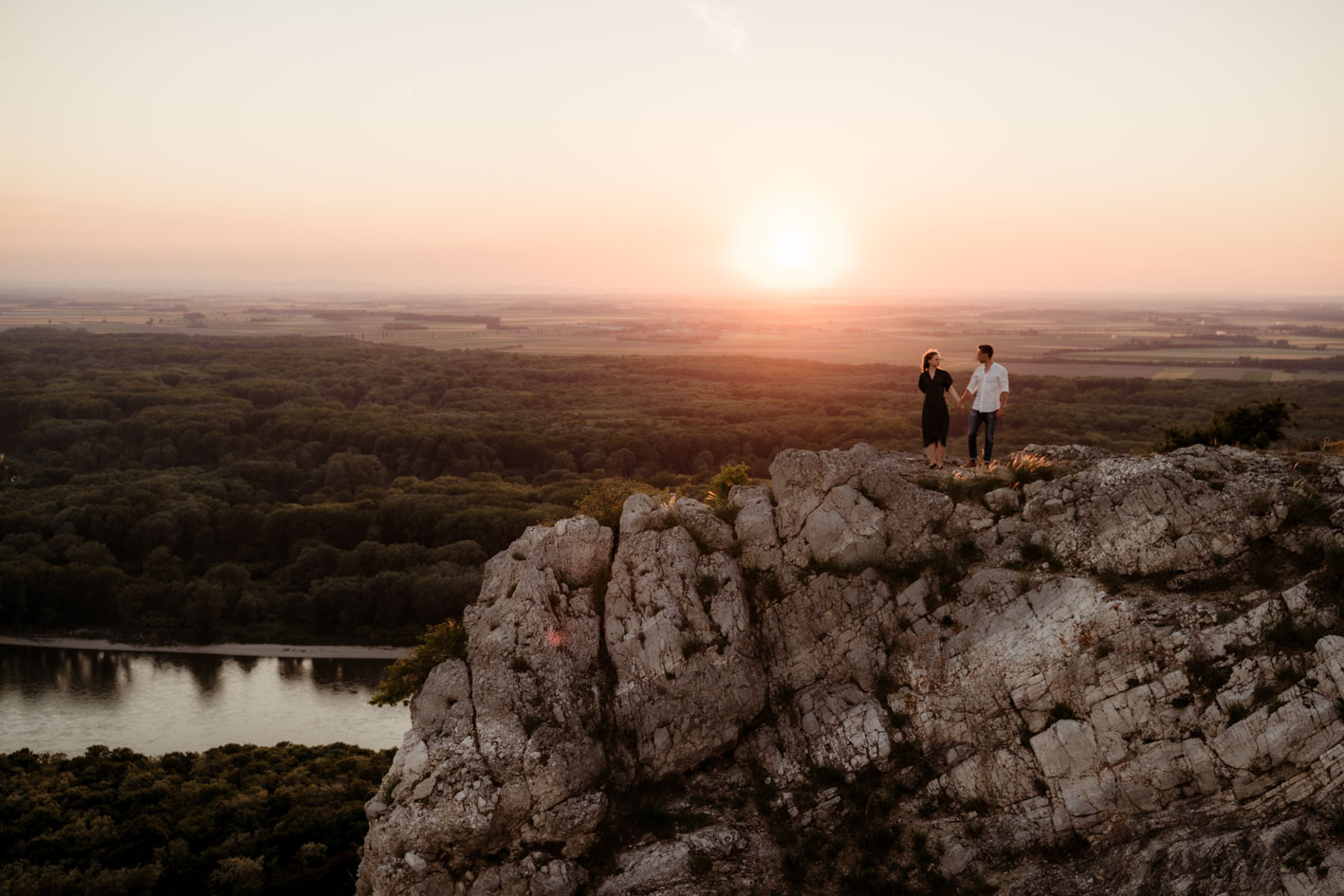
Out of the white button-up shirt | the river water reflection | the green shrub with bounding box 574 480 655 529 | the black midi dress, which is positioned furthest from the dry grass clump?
the river water reflection

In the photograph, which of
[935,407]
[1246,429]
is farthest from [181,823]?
[1246,429]

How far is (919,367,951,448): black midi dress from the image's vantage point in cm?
2034

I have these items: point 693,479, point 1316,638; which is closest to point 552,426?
point 693,479

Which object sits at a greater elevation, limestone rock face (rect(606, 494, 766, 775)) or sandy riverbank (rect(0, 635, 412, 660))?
limestone rock face (rect(606, 494, 766, 775))

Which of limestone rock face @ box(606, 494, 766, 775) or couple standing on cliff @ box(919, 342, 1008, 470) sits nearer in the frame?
limestone rock face @ box(606, 494, 766, 775)

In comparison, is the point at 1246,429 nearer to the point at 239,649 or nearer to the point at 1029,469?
the point at 1029,469

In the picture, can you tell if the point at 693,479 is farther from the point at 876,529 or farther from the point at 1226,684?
the point at 1226,684

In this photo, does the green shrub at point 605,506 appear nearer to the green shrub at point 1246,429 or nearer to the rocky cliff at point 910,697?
the rocky cliff at point 910,697

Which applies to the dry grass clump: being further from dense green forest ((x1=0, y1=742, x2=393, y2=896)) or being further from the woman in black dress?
dense green forest ((x1=0, y1=742, x2=393, y2=896))

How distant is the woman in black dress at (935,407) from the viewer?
2033 centimetres

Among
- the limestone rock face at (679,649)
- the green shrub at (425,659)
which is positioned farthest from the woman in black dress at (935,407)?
the green shrub at (425,659)

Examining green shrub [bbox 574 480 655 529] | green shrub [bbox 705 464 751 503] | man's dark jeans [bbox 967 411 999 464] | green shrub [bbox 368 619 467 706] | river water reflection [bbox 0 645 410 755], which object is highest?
man's dark jeans [bbox 967 411 999 464]

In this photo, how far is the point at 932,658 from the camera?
16969 millimetres

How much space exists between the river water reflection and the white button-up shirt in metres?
36.9
